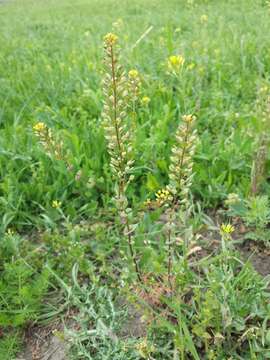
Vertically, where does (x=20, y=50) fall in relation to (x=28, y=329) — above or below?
above

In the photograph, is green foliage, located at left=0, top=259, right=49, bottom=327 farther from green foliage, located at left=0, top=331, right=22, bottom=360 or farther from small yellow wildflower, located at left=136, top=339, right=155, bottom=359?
small yellow wildflower, located at left=136, top=339, right=155, bottom=359

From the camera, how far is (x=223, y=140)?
9.05 feet

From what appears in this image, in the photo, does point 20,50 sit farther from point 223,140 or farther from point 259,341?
point 259,341

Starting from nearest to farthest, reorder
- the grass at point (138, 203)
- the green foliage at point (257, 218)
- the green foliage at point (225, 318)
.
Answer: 1. the green foliage at point (225, 318)
2. the grass at point (138, 203)
3. the green foliage at point (257, 218)

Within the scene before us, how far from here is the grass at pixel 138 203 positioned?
5.42ft

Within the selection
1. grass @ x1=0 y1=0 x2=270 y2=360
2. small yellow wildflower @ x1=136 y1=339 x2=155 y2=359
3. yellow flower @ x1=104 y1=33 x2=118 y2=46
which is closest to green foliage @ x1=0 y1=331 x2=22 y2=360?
grass @ x1=0 y1=0 x2=270 y2=360

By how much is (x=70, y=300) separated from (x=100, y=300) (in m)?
0.16

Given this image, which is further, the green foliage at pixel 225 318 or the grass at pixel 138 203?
the grass at pixel 138 203

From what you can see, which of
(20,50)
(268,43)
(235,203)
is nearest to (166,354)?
(235,203)

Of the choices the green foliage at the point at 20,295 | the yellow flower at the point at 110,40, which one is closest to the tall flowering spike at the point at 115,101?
the yellow flower at the point at 110,40

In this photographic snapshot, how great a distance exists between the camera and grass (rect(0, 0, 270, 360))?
5.42 ft

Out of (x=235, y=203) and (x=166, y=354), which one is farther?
(x=235, y=203)

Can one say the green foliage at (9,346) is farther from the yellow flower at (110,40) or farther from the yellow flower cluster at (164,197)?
the yellow flower at (110,40)

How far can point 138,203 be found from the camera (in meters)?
2.38
